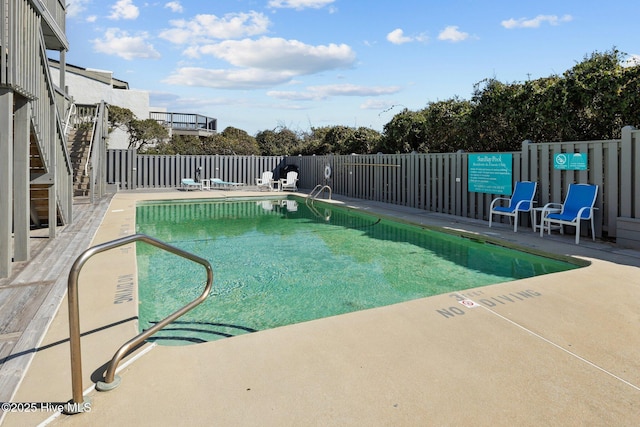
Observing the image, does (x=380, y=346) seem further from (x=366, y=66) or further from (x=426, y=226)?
(x=366, y=66)

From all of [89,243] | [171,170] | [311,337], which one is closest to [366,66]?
[171,170]

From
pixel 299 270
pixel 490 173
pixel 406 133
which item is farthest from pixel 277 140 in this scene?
pixel 299 270

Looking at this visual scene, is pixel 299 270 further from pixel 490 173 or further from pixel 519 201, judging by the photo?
pixel 490 173

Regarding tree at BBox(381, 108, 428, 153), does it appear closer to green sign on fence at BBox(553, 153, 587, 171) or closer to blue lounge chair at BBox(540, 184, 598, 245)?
green sign on fence at BBox(553, 153, 587, 171)

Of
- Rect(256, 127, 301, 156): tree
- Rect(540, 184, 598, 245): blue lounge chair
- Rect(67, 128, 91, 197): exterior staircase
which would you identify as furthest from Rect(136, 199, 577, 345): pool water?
Rect(256, 127, 301, 156): tree

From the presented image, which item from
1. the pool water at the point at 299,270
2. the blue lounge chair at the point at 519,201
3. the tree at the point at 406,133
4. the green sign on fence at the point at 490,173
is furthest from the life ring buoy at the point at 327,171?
the blue lounge chair at the point at 519,201

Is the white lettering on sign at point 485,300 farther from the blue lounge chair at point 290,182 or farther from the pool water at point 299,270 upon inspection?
the blue lounge chair at point 290,182

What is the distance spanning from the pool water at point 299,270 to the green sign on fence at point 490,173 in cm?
187

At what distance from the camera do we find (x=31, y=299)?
11.5ft

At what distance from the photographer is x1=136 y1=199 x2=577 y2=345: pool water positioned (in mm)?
3998

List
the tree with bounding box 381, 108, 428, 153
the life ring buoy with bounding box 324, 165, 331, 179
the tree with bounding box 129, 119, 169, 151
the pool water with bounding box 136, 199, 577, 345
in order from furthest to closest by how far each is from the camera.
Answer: the tree with bounding box 129, 119, 169, 151 < the life ring buoy with bounding box 324, 165, 331, 179 < the tree with bounding box 381, 108, 428, 153 < the pool water with bounding box 136, 199, 577, 345

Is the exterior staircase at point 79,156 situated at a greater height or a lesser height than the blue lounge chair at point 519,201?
greater

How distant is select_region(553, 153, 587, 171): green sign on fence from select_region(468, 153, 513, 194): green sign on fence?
1061 millimetres

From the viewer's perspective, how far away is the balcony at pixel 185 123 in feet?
98.1
